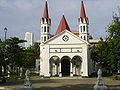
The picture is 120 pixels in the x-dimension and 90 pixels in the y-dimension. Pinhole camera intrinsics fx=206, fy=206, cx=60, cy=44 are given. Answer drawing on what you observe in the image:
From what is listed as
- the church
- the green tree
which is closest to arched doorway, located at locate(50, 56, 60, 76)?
the church

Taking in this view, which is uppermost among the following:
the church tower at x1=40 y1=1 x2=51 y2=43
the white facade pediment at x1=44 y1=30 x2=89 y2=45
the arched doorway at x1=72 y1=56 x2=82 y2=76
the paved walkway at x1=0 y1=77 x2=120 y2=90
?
the church tower at x1=40 y1=1 x2=51 y2=43

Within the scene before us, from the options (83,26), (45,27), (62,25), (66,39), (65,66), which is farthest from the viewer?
(62,25)

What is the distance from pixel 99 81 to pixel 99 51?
30410 mm

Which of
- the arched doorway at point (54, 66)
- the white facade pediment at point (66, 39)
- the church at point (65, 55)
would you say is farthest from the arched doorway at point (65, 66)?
the white facade pediment at point (66, 39)

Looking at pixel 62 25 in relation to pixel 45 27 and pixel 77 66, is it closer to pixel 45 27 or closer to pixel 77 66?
pixel 45 27

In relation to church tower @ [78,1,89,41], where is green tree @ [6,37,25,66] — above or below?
below

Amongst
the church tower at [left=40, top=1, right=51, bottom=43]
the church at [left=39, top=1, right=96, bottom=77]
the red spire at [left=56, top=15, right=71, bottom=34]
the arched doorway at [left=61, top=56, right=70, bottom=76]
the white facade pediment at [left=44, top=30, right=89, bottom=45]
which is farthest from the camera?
the red spire at [left=56, top=15, right=71, bottom=34]

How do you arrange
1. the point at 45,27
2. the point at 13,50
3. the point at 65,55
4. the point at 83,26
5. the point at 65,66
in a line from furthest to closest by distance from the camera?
the point at 83,26 < the point at 45,27 < the point at 65,66 < the point at 65,55 < the point at 13,50

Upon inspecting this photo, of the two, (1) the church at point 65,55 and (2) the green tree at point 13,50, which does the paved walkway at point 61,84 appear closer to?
(2) the green tree at point 13,50

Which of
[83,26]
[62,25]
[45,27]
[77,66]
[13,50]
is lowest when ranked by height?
[77,66]

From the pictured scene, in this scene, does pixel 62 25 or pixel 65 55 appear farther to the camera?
pixel 62 25

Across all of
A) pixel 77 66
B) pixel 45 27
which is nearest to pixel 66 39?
pixel 77 66

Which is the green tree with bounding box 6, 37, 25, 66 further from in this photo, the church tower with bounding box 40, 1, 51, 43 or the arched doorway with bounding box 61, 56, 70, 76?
the church tower with bounding box 40, 1, 51, 43

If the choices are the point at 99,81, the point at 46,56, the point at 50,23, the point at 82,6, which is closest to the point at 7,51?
the point at 99,81
